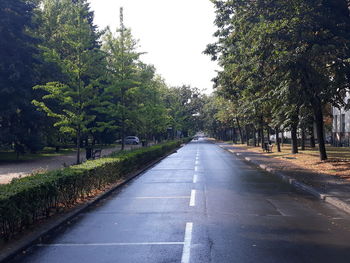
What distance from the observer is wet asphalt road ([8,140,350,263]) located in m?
5.71

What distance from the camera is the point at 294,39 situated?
14.5 meters

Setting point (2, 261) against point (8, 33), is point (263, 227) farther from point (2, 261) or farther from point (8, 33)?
point (8, 33)

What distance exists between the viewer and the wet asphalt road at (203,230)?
571 centimetres

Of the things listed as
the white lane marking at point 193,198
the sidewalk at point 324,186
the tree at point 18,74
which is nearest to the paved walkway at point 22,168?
the tree at point 18,74

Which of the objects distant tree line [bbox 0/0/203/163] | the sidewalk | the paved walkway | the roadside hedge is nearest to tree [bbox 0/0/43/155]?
distant tree line [bbox 0/0/203/163]

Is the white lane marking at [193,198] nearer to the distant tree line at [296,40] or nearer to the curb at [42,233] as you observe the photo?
the curb at [42,233]

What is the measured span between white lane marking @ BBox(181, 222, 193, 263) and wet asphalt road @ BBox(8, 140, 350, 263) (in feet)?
0.05

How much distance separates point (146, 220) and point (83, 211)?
2146 mm

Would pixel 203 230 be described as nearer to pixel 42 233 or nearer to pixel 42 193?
pixel 42 233

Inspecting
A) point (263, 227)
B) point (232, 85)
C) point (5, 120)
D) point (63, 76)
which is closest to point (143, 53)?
point (232, 85)

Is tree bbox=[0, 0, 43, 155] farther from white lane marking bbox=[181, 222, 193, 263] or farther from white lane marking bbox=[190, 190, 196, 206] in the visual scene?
white lane marking bbox=[181, 222, 193, 263]

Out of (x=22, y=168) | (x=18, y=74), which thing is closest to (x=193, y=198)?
(x=22, y=168)

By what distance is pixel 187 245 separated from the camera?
6.18 meters

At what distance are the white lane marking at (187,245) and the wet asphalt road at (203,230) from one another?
0.02 metres
